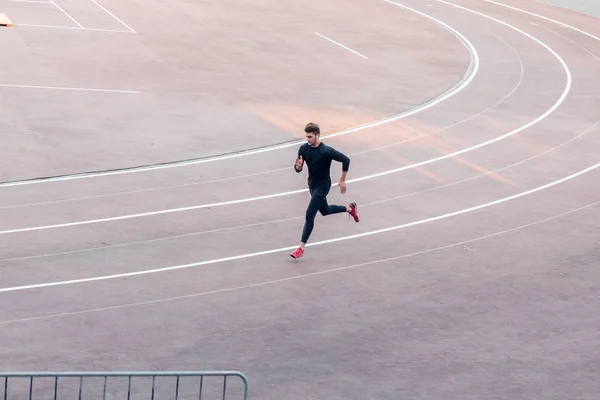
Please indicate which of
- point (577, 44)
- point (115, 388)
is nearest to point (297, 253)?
point (115, 388)

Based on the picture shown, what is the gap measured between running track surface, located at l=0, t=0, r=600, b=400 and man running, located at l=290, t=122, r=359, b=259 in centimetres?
68

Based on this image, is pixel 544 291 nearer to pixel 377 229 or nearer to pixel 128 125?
pixel 377 229

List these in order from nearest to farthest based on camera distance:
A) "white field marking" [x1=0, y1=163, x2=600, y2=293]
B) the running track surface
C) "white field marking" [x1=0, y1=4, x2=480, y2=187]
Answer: the running track surface, "white field marking" [x1=0, y1=163, x2=600, y2=293], "white field marking" [x1=0, y1=4, x2=480, y2=187]

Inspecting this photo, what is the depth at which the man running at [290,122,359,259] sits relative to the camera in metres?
15.0

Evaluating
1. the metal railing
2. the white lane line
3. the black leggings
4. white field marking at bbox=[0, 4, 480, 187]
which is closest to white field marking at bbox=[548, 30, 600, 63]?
white field marking at bbox=[0, 4, 480, 187]

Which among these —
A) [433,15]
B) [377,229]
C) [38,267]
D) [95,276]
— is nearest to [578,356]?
[377,229]

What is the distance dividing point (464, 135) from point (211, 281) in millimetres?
10614

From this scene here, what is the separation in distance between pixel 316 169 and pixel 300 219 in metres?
2.24

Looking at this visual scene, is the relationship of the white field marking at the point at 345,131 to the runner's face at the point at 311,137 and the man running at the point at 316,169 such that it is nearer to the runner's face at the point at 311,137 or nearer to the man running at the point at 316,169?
the man running at the point at 316,169

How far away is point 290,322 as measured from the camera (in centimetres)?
1323

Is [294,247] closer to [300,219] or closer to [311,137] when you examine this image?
[300,219]

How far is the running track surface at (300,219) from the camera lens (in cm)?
1235

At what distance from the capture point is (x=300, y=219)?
17422mm

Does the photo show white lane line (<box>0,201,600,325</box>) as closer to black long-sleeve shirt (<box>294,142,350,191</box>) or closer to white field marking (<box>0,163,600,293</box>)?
white field marking (<box>0,163,600,293</box>)
